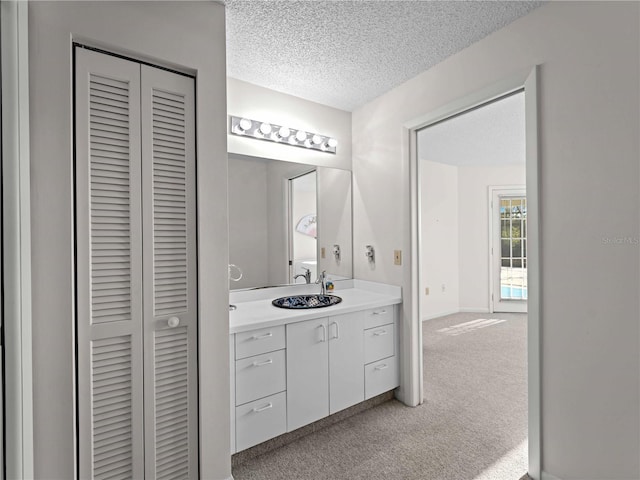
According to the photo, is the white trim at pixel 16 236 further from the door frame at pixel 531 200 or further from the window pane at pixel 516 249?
the window pane at pixel 516 249

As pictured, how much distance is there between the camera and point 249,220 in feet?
8.07

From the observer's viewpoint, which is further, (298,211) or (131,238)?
(298,211)

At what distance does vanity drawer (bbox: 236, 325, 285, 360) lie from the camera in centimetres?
183

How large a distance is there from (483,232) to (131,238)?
17.3ft

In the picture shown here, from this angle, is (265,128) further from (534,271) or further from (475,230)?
(475,230)

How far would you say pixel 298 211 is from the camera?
2732 mm

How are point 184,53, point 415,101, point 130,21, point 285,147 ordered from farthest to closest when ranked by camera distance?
point 285,147 < point 415,101 < point 184,53 < point 130,21

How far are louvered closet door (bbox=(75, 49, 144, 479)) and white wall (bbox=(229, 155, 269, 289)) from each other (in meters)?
0.94

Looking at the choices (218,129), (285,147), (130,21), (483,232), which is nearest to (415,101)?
(285,147)

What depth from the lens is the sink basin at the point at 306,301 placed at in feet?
7.65

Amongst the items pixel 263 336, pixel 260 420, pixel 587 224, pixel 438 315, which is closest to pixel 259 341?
pixel 263 336

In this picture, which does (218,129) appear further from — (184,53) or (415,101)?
(415,101)

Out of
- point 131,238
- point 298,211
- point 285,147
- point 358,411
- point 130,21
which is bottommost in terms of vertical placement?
point 358,411

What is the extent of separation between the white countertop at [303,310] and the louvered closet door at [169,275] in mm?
314
